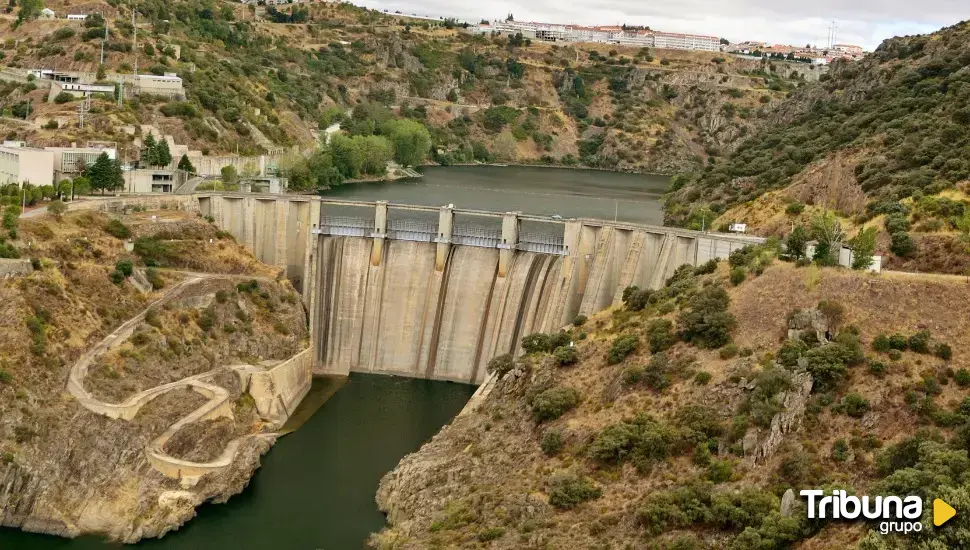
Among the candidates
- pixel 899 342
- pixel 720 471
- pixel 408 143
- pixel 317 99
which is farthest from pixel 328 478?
pixel 317 99

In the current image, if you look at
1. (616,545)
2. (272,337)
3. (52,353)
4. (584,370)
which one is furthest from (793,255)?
(52,353)

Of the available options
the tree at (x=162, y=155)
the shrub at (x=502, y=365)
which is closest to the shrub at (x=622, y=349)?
the shrub at (x=502, y=365)

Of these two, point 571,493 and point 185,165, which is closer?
point 571,493

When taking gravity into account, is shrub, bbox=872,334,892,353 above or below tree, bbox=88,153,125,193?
above

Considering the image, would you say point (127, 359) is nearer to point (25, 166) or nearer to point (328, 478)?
point (328, 478)

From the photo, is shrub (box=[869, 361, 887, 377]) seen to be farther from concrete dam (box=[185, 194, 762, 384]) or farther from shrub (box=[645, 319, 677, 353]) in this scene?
concrete dam (box=[185, 194, 762, 384])

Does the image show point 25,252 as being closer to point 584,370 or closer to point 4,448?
point 4,448

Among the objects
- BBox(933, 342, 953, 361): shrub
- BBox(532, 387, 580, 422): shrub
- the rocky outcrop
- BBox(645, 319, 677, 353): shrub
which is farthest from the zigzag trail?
BBox(933, 342, 953, 361): shrub
